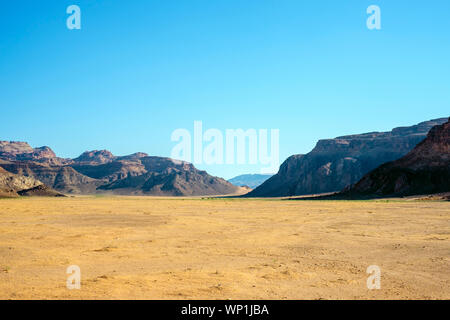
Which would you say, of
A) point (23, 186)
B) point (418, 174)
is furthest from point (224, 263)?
point (23, 186)

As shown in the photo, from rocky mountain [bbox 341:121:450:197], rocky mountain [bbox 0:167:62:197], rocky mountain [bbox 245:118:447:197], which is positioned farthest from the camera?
rocky mountain [bbox 245:118:447:197]

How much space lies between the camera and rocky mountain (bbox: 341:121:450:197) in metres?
86.6

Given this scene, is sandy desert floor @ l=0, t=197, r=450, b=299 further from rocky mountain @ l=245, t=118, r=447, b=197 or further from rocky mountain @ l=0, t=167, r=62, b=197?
rocky mountain @ l=245, t=118, r=447, b=197

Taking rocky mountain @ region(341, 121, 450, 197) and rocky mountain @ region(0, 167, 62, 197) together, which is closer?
rocky mountain @ region(341, 121, 450, 197)

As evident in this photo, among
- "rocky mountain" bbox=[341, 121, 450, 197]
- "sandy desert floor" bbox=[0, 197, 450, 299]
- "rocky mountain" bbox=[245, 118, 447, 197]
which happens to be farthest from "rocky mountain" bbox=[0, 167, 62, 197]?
"sandy desert floor" bbox=[0, 197, 450, 299]

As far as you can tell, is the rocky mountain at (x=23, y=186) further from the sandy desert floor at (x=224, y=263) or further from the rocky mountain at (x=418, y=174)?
the sandy desert floor at (x=224, y=263)

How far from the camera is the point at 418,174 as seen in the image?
90.9 m

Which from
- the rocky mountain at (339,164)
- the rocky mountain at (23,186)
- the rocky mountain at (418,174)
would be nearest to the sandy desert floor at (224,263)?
the rocky mountain at (418,174)

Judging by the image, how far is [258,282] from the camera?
9.76 meters

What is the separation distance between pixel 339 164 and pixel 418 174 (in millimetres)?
81624

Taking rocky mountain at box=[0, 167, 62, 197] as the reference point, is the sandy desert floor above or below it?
above

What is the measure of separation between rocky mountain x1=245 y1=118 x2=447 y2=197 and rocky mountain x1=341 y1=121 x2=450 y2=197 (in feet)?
183
